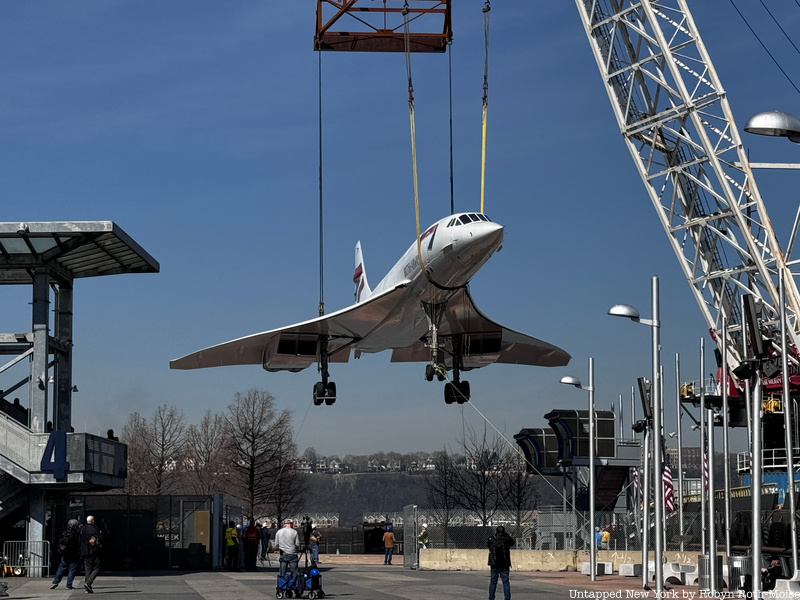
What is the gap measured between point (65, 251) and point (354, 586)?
15695mm

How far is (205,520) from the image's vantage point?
38.4 meters

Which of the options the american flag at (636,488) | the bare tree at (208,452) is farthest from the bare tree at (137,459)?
the american flag at (636,488)

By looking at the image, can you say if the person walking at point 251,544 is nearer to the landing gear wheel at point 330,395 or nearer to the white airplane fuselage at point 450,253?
the landing gear wheel at point 330,395

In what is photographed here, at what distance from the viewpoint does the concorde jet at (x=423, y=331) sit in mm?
26109

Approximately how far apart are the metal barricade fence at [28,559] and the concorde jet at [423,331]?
286 inches

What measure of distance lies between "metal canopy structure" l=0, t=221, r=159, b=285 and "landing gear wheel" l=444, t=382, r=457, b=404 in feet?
40.7

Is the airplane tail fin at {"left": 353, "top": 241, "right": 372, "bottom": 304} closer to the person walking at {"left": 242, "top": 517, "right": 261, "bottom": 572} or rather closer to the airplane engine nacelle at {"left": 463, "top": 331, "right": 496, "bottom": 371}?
the airplane engine nacelle at {"left": 463, "top": 331, "right": 496, "bottom": 371}

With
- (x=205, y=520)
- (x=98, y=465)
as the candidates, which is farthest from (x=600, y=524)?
(x=98, y=465)

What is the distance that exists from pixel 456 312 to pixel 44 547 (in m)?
15.6

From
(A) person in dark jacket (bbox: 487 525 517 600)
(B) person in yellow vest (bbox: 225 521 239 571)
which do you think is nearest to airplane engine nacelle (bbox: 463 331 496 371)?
(B) person in yellow vest (bbox: 225 521 239 571)

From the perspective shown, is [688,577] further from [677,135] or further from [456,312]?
[677,135]

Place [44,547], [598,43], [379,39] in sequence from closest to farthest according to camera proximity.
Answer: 1. [44,547]
2. [379,39]
3. [598,43]

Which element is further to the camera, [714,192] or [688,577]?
[714,192]

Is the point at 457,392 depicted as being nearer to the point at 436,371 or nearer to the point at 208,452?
the point at 436,371
